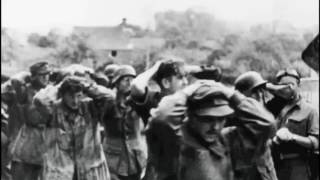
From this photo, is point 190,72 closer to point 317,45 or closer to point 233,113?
point 233,113

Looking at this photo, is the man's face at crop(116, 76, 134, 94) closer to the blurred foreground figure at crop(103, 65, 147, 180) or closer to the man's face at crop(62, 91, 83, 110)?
the blurred foreground figure at crop(103, 65, 147, 180)

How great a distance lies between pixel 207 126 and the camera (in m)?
5.78

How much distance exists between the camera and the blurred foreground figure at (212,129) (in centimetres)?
573

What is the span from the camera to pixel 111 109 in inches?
379

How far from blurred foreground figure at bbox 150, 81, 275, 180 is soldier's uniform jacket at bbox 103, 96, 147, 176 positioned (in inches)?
151

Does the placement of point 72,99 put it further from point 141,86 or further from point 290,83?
point 290,83

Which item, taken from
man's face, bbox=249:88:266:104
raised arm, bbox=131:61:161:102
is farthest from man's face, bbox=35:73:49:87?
man's face, bbox=249:88:266:104

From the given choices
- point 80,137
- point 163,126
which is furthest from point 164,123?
point 80,137

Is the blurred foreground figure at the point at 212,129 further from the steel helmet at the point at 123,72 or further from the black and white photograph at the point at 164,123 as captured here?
the steel helmet at the point at 123,72

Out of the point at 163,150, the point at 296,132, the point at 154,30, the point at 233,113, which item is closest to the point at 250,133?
the point at 233,113

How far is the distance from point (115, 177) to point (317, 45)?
696cm

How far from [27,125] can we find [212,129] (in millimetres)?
4905

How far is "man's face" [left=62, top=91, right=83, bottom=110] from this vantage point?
27.3 ft

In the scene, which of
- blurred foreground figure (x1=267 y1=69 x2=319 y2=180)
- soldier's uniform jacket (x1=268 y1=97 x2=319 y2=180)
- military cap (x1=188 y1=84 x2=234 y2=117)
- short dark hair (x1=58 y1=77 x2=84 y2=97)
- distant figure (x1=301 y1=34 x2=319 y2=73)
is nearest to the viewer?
distant figure (x1=301 y1=34 x2=319 y2=73)
